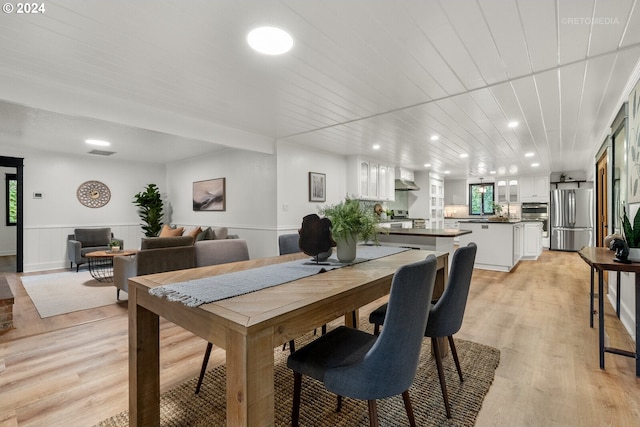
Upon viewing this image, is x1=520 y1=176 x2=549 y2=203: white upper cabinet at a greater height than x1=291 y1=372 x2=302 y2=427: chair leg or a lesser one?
greater

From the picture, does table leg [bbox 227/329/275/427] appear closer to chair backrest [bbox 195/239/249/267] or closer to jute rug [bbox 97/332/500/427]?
jute rug [bbox 97/332/500/427]

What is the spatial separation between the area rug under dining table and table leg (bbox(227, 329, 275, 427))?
0.77m

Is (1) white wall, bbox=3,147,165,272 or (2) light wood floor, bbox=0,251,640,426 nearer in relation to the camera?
(2) light wood floor, bbox=0,251,640,426

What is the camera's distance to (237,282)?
4.61 ft

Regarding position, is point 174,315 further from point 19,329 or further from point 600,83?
point 600,83

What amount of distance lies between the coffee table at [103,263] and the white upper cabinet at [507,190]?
32.0 ft

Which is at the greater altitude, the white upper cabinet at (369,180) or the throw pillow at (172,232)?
the white upper cabinet at (369,180)

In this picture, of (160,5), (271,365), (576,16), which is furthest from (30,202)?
(576,16)

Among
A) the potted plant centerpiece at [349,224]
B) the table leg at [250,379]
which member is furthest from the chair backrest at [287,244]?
the table leg at [250,379]

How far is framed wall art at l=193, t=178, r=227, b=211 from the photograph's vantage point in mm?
5816

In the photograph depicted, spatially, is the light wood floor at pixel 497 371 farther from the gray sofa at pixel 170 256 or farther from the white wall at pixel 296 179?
the white wall at pixel 296 179

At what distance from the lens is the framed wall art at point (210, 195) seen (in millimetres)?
5816

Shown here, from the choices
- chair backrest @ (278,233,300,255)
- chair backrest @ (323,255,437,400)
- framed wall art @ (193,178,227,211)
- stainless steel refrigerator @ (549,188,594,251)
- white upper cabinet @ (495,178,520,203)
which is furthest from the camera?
white upper cabinet @ (495,178,520,203)

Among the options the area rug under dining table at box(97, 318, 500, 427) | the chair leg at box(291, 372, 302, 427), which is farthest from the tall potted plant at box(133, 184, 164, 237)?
the chair leg at box(291, 372, 302, 427)
